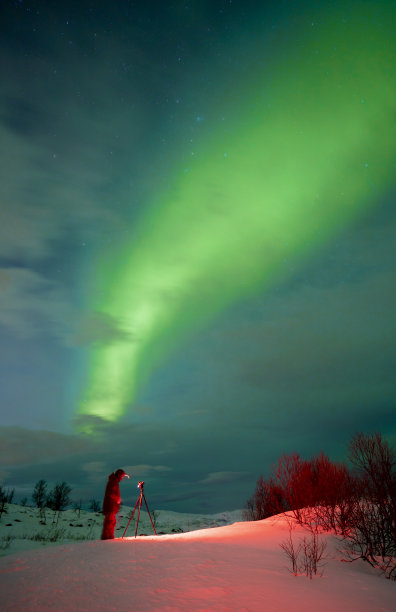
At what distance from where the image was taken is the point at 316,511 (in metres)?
18.2

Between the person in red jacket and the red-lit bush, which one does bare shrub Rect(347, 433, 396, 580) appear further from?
the person in red jacket

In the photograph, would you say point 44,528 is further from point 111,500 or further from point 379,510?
point 379,510

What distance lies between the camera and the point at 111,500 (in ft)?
54.1

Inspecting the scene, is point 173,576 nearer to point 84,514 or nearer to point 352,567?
point 352,567

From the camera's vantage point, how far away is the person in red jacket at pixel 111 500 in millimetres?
16125

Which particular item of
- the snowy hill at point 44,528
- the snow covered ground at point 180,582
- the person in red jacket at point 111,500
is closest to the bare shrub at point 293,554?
the snow covered ground at point 180,582

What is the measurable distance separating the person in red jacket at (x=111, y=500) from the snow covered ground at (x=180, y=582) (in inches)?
127

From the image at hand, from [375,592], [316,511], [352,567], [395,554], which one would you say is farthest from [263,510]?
[375,592]

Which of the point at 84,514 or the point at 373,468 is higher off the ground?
the point at 373,468

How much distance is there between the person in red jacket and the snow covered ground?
10.5 feet

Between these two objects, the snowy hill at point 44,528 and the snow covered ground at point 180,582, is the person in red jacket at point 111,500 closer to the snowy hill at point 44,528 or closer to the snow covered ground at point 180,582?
the snow covered ground at point 180,582

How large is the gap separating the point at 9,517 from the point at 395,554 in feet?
97.1

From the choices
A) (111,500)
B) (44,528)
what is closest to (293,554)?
(111,500)

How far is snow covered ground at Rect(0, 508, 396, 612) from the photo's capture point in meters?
7.07
